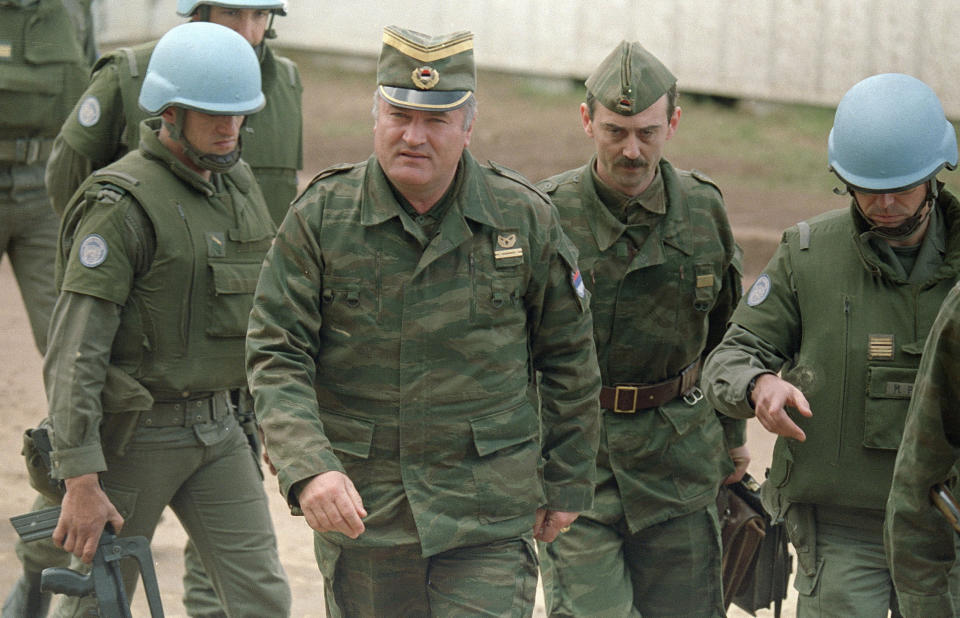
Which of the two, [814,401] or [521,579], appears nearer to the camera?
[521,579]

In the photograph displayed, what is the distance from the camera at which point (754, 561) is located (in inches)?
195

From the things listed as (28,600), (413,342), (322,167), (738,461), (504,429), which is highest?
(413,342)

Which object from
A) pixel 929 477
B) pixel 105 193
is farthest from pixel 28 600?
pixel 929 477

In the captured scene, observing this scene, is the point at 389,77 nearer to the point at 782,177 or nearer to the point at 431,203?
the point at 431,203

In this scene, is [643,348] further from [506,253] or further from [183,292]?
[183,292]

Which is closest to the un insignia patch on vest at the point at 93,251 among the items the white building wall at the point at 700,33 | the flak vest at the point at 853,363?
the flak vest at the point at 853,363

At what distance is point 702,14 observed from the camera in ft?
47.0

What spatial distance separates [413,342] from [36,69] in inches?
136

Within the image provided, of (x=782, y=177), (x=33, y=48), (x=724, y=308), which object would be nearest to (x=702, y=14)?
(x=782, y=177)

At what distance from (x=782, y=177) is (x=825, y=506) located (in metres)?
A: 9.32

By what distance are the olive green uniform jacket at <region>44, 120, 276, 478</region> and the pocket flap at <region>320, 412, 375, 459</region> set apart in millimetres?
775

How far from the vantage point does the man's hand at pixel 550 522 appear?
13.4 ft

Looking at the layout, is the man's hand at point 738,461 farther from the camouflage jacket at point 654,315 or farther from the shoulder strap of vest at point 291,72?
the shoulder strap of vest at point 291,72

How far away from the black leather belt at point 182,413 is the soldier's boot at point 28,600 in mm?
1071
